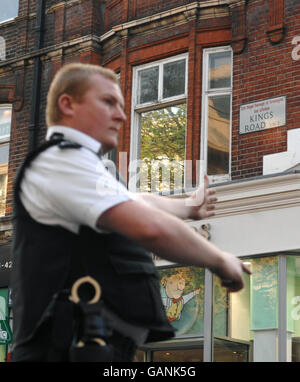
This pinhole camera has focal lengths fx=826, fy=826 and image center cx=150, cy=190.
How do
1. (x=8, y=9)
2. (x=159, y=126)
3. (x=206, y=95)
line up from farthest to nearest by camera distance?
1. (x=8, y=9)
2. (x=159, y=126)
3. (x=206, y=95)

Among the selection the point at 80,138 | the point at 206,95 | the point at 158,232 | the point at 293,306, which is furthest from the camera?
the point at 206,95

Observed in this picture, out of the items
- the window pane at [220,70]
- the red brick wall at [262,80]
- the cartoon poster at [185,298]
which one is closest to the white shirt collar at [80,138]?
the red brick wall at [262,80]

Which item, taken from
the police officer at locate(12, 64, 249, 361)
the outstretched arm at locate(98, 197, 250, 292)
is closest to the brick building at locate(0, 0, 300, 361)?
the police officer at locate(12, 64, 249, 361)

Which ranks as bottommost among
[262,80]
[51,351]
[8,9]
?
[51,351]

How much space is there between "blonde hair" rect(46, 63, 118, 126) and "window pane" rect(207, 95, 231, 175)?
348 inches

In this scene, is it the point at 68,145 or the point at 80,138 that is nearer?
the point at 68,145

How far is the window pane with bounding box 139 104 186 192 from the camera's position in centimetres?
1148

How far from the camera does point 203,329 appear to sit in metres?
→ 10.7

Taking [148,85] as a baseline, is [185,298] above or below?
below

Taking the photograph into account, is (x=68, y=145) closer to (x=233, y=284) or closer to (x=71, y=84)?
(x=71, y=84)

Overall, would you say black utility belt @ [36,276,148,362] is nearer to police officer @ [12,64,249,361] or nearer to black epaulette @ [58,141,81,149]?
police officer @ [12,64,249,361]

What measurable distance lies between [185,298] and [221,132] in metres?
2.32

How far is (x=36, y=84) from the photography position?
13789 mm

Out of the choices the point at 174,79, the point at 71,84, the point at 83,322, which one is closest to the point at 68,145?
the point at 71,84
